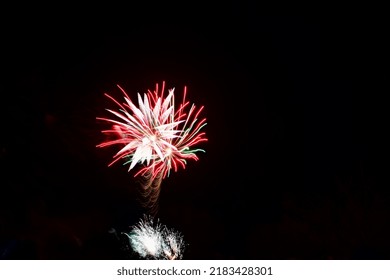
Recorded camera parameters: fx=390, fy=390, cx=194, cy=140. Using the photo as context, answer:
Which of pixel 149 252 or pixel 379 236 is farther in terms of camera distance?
pixel 379 236

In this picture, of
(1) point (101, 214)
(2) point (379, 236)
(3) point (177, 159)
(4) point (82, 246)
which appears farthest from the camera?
(1) point (101, 214)

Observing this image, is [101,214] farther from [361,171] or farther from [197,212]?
[361,171]

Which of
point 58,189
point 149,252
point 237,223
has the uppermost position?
point 58,189

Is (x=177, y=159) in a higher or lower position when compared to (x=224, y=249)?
higher

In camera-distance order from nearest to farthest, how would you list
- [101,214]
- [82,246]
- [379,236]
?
[82,246], [379,236], [101,214]

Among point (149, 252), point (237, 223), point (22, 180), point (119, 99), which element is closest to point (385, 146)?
point (237, 223)

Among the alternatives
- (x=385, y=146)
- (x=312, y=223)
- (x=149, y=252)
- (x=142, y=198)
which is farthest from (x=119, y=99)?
(x=385, y=146)

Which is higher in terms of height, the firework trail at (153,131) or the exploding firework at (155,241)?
the firework trail at (153,131)

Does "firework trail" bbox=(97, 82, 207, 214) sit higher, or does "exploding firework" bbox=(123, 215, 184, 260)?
"firework trail" bbox=(97, 82, 207, 214)
